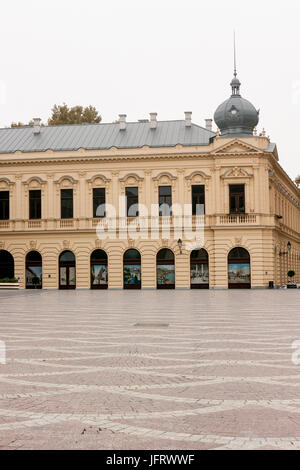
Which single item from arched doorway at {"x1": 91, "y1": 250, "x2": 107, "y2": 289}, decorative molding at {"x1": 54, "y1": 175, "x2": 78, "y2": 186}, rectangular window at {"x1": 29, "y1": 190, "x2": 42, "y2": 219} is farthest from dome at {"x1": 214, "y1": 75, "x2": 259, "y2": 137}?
rectangular window at {"x1": 29, "y1": 190, "x2": 42, "y2": 219}

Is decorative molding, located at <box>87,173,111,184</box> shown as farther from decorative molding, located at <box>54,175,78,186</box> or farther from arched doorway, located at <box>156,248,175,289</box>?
arched doorway, located at <box>156,248,175,289</box>

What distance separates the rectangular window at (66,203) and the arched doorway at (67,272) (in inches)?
125

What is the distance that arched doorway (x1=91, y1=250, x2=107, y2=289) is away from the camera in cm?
5212

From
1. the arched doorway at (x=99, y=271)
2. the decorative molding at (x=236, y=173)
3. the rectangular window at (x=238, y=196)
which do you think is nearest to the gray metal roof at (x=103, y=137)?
the decorative molding at (x=236, y=173)

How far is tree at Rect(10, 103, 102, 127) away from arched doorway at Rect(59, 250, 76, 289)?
19212mm

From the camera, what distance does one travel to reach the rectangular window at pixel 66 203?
5281 centimetres

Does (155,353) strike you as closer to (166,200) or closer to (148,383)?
(148,383)

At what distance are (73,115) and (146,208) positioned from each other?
65.7ft

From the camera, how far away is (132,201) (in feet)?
170

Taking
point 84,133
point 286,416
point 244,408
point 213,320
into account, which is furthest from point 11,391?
point 84,133

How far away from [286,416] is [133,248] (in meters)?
45.3

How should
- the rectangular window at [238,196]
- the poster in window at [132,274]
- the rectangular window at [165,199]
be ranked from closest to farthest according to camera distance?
the rectangular window at [238,196]
the rectangular window at [165,199]
the poster in window at [132,274]

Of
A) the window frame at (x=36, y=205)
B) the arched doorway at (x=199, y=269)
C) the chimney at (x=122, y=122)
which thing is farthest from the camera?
the chimney at (x=122, y=122)

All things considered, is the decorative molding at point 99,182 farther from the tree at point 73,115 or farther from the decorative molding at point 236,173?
the tree at point 73,115
